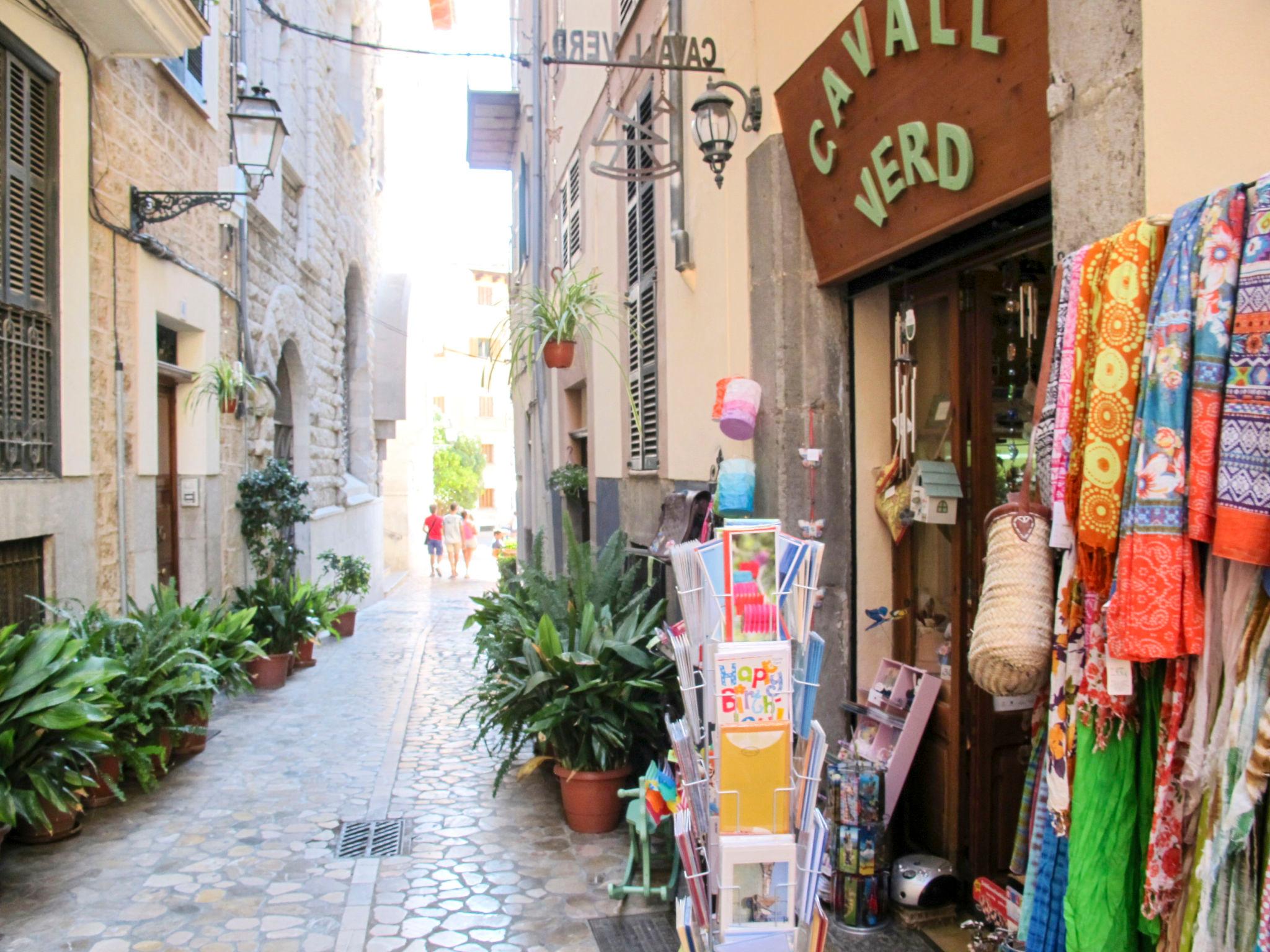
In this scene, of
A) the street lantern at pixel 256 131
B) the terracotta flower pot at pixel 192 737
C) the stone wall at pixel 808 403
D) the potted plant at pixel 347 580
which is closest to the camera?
the stone wall at pixel 808 403

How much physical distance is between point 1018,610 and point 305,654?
8.87m

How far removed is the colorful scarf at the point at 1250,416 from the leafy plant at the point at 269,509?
9333mm

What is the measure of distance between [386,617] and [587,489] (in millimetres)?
5713

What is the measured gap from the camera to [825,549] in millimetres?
4430

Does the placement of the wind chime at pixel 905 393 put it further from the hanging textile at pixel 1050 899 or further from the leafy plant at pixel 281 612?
the leafy plant at pixel 281 612

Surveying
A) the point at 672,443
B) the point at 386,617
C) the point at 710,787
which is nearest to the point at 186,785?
the point at 672,443

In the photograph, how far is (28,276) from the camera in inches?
234

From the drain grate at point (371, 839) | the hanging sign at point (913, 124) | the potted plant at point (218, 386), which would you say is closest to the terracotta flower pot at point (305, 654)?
the potted plant at point (218, 386)

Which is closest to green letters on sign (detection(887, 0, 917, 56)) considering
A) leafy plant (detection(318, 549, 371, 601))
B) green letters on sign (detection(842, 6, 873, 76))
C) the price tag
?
green letters on sign (detection(842, 6, 873, 76))

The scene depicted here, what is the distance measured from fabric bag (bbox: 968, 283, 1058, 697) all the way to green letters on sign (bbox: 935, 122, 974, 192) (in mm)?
1064

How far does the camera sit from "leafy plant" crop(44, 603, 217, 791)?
525cm

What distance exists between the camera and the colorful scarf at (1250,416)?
177 centimetres

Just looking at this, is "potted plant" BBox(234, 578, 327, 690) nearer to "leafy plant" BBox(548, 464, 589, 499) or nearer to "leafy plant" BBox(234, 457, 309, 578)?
"leafy plant" BBox(234, 457, 309, 578)

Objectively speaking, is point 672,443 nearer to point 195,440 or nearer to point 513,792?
point 513,792
